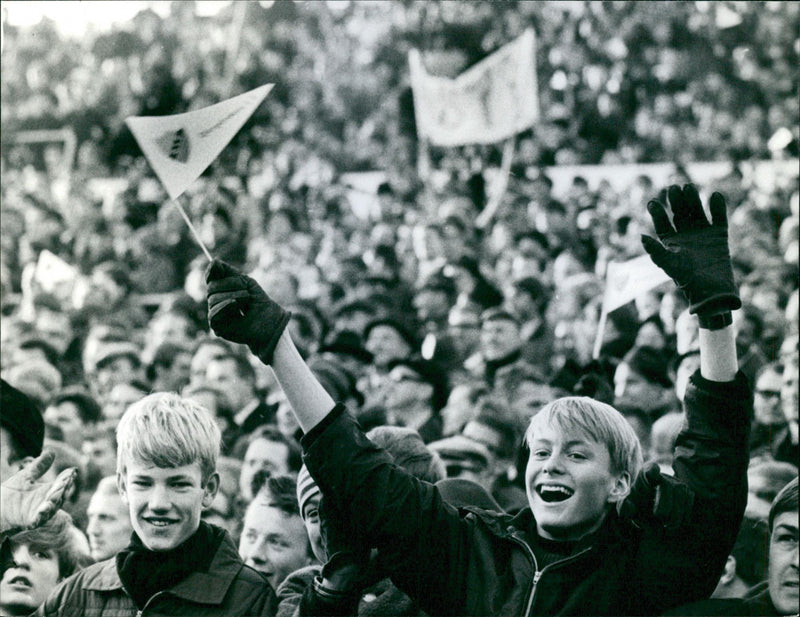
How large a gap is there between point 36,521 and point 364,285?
4889 millimetres

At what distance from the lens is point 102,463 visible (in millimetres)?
5102

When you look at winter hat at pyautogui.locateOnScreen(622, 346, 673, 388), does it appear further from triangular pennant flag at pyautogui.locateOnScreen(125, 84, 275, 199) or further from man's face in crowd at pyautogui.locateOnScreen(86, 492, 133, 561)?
triangular pennant flag at pyautogui.locateOnScreen(125, 84, 275, 199)

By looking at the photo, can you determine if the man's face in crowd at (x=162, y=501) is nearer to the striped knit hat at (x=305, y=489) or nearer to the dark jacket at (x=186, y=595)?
the dark jacket at (x=186, y=595)

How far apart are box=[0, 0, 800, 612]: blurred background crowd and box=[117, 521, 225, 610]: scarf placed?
3.77ft

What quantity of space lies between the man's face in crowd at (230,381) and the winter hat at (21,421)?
89.2 inches

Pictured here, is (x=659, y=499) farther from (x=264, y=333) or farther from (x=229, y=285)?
(x=229, y=285)

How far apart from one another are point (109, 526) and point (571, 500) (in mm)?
1925

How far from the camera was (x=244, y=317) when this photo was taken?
250cm

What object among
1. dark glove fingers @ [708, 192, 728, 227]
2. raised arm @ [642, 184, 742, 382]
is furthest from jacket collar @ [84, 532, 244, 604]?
dark glove fingers @ [708, 192, 728, 227]

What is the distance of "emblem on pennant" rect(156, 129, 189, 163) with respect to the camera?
11.0ft

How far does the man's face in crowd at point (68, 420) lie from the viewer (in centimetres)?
544

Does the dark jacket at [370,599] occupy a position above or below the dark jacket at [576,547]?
below

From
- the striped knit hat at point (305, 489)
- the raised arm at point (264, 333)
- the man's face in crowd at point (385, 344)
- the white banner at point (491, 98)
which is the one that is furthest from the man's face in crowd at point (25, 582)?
the white banner at point (491, 98)

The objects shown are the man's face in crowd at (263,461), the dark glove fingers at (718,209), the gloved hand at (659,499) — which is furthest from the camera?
the man's face in crowd at (263,461)
